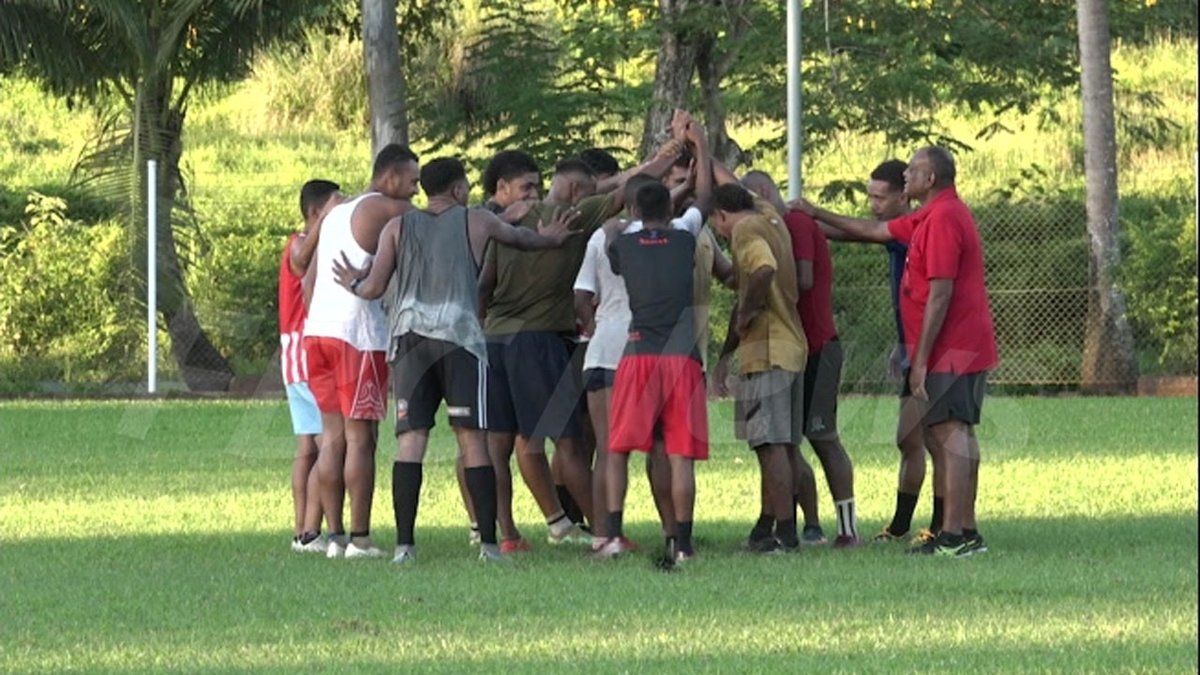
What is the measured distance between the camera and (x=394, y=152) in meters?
12.6

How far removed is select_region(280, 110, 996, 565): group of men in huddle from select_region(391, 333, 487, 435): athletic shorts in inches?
0.5

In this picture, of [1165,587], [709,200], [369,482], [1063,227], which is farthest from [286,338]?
[1063,227]

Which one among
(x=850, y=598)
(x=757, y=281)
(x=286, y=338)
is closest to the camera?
(x=850, y=598)

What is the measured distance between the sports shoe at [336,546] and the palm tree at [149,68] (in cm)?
1565

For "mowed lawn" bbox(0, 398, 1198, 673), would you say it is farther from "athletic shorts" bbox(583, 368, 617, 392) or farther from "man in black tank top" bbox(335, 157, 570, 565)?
"athletic shorts" bbox(583, 368, 617, 392)

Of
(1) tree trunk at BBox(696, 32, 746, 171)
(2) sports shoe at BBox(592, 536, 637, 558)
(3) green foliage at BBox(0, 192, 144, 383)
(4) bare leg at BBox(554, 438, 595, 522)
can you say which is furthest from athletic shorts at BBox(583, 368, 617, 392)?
(1) tree trunk at BBox(696, 32, 746, 171)

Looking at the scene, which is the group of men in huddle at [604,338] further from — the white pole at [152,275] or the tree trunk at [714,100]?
the tree trunk at [714,100]

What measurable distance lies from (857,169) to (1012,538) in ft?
95.9

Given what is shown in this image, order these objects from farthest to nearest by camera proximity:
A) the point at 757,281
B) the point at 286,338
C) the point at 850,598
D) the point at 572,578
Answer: the point at 286,338, the point at 757,281, the point at 572,578, the point at 850,598

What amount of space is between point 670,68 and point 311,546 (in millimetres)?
18774

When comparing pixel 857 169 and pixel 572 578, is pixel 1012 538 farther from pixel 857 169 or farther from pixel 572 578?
A: pixel 857 169

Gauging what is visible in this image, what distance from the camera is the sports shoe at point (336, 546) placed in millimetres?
12695

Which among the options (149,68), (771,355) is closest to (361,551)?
(771,355)

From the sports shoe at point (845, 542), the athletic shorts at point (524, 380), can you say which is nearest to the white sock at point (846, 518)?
the sports shoe at point (845, 542)
